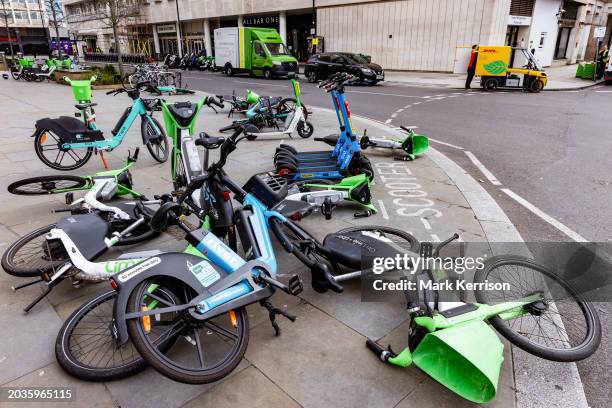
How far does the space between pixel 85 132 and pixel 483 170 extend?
670 cm

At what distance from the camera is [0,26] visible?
237 ft

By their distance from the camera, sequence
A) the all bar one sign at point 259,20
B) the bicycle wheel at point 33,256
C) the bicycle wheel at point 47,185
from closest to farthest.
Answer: the bicycle wheel at point 33,256 → the bicycle wheel at point 47,185 → the all bar one sign at point 259,20

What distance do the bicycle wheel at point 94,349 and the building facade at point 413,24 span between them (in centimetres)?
2322

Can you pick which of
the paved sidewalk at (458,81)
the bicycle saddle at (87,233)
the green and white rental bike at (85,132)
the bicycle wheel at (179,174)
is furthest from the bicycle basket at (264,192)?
the paved sidewalk at (458,81)

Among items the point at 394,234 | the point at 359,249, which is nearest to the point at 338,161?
the point at 394,234

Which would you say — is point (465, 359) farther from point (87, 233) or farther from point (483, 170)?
point (483, 170)

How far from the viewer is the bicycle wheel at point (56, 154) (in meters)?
6.39

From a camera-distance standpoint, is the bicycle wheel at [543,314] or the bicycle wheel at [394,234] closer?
the bicycle wheel at [543,314]

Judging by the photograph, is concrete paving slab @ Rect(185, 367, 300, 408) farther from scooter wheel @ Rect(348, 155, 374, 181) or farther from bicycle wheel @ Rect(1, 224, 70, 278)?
scooter wheel @ Rect(348, 155, 374, 181)

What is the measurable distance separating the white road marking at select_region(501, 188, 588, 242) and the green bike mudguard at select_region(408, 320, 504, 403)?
2933 mm

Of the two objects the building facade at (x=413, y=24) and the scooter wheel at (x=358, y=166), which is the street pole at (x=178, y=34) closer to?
the building facade at (x=413, y=24)

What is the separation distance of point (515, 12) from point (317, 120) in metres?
21.8

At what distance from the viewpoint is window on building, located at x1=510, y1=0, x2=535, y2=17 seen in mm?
25625

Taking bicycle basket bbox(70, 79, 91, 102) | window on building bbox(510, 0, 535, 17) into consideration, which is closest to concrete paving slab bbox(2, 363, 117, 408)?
→ bicycle basket bbox(70, 79, 91, 102)
